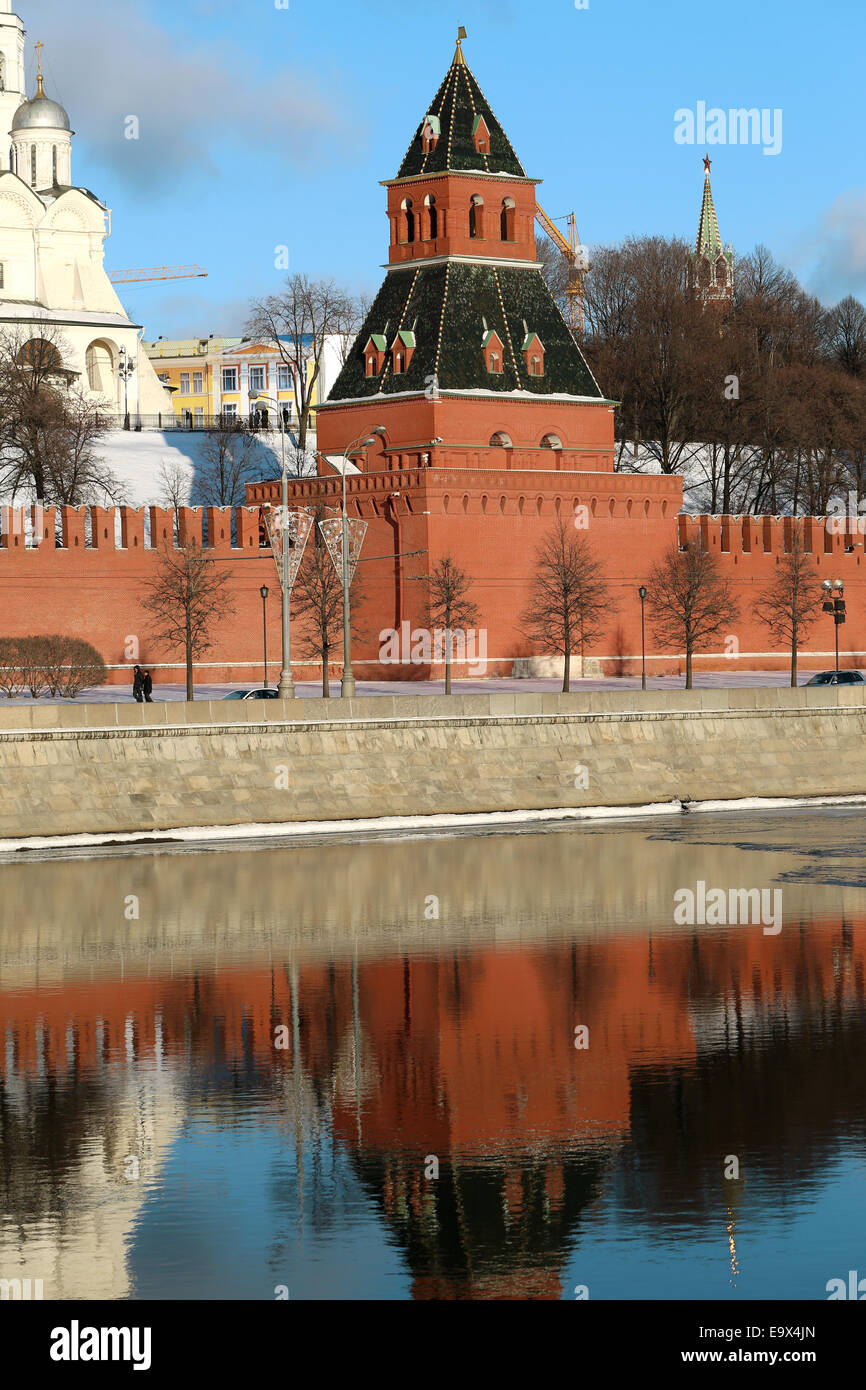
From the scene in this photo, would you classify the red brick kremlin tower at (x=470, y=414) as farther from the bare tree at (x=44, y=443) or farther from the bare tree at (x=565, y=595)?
the bare tree at (x=44, y=443)

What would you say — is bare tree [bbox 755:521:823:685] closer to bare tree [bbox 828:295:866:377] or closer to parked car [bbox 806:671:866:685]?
parked car [bbox 806:671:866:685]

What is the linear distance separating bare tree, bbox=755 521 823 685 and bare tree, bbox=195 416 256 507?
68.3ft

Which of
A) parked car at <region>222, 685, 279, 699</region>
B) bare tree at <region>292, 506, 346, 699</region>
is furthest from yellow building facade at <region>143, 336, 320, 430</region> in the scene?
parked car at <region>222, 685, 279, 699</region>

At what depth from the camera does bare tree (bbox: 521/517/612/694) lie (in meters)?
54.8

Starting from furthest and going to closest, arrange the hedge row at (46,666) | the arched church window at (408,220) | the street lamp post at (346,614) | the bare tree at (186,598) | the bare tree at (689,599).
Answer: the arched church window at (408,220) < the bare tree at (689,599) < the bare tree at (186,598) < the hedge row at (46,666) < the street lamp post at (346,614)

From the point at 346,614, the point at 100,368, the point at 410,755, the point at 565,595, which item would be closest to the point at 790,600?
the point at 565,595

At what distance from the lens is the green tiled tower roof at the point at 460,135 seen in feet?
187

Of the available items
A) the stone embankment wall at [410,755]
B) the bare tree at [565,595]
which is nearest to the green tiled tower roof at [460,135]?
the bare tree at [565,595]

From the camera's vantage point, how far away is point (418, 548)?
55031mm

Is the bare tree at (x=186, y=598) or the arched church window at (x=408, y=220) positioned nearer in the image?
the bare tree at (x=186, y=598)

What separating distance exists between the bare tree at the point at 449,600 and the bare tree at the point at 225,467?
1984 centimetres

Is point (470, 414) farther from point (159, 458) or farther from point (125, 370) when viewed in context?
point (125, 370)
